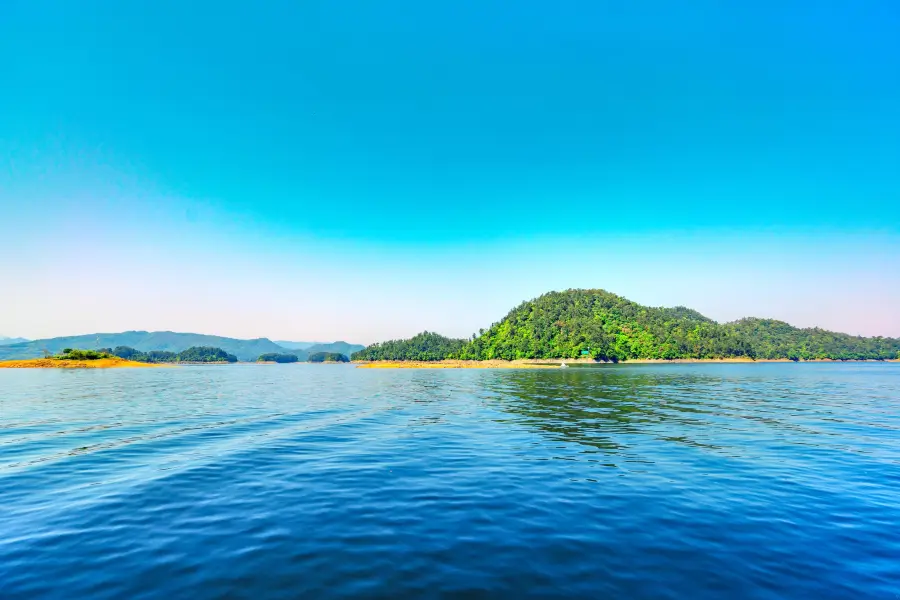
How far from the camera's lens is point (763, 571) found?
9.68 metres

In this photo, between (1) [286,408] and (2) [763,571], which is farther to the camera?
(1) [286,408]

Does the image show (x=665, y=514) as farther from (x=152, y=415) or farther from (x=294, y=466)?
(x=152, y=415)

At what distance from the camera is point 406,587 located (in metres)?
8.69

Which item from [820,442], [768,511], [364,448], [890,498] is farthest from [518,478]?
[820,442]

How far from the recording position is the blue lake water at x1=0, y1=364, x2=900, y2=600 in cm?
912

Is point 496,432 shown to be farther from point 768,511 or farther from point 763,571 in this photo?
point 763,571

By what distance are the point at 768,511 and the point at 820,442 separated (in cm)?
1689

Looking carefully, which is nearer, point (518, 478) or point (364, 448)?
point (518, 478)

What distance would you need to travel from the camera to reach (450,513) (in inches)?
527

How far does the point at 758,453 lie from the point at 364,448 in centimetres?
2193

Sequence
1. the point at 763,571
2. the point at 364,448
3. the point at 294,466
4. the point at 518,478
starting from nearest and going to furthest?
the point at 763,571
the point at 518,478
the point at 294,466
the point at 364,448

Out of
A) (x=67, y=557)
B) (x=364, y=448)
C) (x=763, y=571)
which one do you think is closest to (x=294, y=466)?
(x=364, y=448)

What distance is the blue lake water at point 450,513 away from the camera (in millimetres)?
9117

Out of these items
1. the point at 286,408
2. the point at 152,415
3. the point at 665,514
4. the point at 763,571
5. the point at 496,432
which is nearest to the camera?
the point at 763,571
